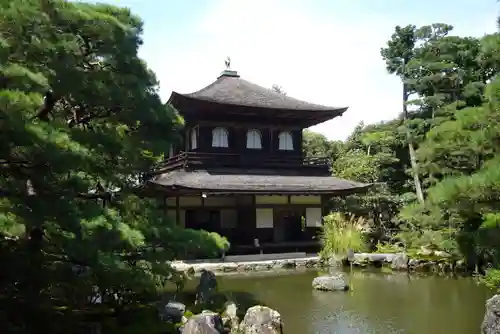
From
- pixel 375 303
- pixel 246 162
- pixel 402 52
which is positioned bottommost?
pixel 375 303

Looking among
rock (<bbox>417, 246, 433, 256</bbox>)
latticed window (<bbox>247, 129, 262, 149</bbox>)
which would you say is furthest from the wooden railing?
rock (<bbox>417, 246, 433, 256</bbox>)

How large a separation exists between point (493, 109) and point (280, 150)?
43.0 ft

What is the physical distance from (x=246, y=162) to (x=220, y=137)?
1349 mm

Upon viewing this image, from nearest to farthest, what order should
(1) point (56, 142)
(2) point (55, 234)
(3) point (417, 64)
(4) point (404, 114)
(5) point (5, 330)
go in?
(1) point (56, 142) < (5) point (5, 330) < (2) point (55, 234) < (3) point (417, 64) < (4) point (404, 114)

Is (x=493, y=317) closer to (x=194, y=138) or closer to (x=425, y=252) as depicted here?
(x=425, y=252)

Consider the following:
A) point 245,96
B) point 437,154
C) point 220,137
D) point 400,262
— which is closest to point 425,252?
point 400,262

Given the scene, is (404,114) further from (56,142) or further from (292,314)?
(56,142)

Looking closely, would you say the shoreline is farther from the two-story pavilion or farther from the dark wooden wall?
the dark wooden wall

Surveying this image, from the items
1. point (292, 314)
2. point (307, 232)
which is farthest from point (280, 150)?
point (292, 314)

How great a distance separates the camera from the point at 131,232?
4.92 meters

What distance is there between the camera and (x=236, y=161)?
17.3m

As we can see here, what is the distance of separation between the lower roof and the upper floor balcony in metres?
0.36

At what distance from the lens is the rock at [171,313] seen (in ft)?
21.9

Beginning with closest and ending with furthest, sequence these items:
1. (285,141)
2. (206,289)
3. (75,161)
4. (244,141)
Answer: (75,161) < (206,289) < (244,141) < (285,141)
